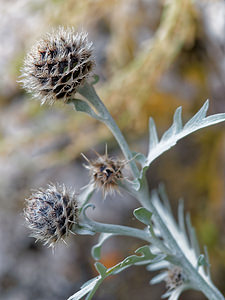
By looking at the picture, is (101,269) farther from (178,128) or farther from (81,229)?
(178,128)

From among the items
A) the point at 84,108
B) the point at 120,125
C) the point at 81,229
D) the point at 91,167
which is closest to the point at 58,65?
the point at 84,108

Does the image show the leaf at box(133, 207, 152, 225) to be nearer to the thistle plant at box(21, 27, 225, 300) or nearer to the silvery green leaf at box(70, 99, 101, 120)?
the thistle plant at box(21, 27, 225, 300)

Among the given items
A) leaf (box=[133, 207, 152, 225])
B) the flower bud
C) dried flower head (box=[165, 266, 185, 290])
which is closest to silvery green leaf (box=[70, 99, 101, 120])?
the flower bud

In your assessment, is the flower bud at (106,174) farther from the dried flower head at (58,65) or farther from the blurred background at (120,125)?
the blurred background at (120,125)

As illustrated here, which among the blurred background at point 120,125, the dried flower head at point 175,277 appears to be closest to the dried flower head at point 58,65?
the dried flower head at point 175,277

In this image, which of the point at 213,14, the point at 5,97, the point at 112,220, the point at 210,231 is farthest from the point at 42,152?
the point at 213,14

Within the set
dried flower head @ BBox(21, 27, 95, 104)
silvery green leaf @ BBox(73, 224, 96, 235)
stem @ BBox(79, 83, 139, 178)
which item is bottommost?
silvery green leaf @ BBox(73, 224, 96, 235)
